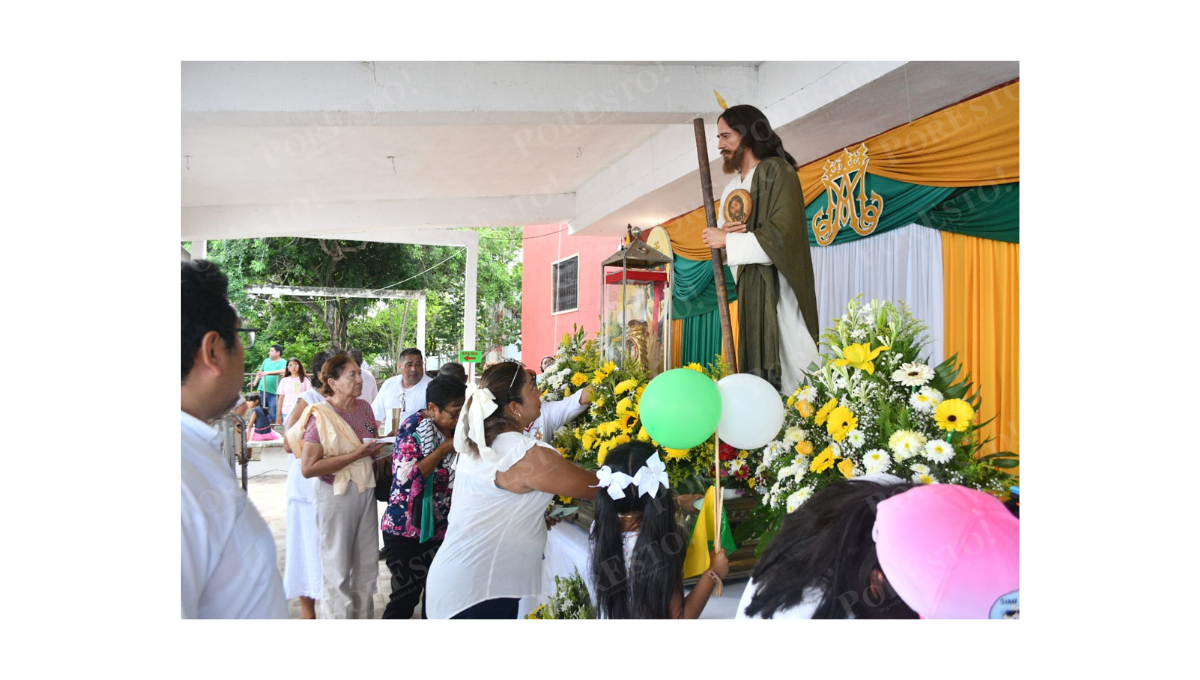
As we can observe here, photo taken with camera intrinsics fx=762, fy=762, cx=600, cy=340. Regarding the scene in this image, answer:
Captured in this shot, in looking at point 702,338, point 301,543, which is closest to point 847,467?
point 301,543

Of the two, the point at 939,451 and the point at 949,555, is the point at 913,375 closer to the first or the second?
the point at 939,451

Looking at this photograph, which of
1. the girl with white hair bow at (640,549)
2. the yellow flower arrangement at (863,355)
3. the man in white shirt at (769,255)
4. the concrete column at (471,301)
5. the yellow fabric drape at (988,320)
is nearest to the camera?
the girl with white hair bow at (640,549)

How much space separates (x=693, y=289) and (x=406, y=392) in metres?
3.27

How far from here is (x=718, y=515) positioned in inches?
83.0

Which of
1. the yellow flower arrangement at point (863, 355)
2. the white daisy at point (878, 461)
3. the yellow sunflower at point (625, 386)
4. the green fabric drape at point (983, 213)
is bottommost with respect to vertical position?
the white daisy at point (878, 461)

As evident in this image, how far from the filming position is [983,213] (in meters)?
4.11

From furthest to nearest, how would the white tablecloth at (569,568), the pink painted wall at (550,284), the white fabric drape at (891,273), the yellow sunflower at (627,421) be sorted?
the pink painted wall at (550,284), the white fabric drape at (891,273), the yellow sunflower at (627,421), the white tablecloth at (569,568)

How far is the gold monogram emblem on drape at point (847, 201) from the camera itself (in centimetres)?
499

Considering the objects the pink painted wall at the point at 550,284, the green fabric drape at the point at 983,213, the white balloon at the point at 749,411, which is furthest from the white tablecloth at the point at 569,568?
the pink painted wall at the point at 550,284

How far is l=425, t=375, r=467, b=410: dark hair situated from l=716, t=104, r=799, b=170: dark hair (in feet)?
5.21

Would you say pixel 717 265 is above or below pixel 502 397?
above

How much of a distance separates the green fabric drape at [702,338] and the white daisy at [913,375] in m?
5.57

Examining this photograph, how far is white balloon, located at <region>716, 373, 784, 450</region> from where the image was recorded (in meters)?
2.17

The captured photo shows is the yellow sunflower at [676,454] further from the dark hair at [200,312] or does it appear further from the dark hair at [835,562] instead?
the dark hair at [200,312]
